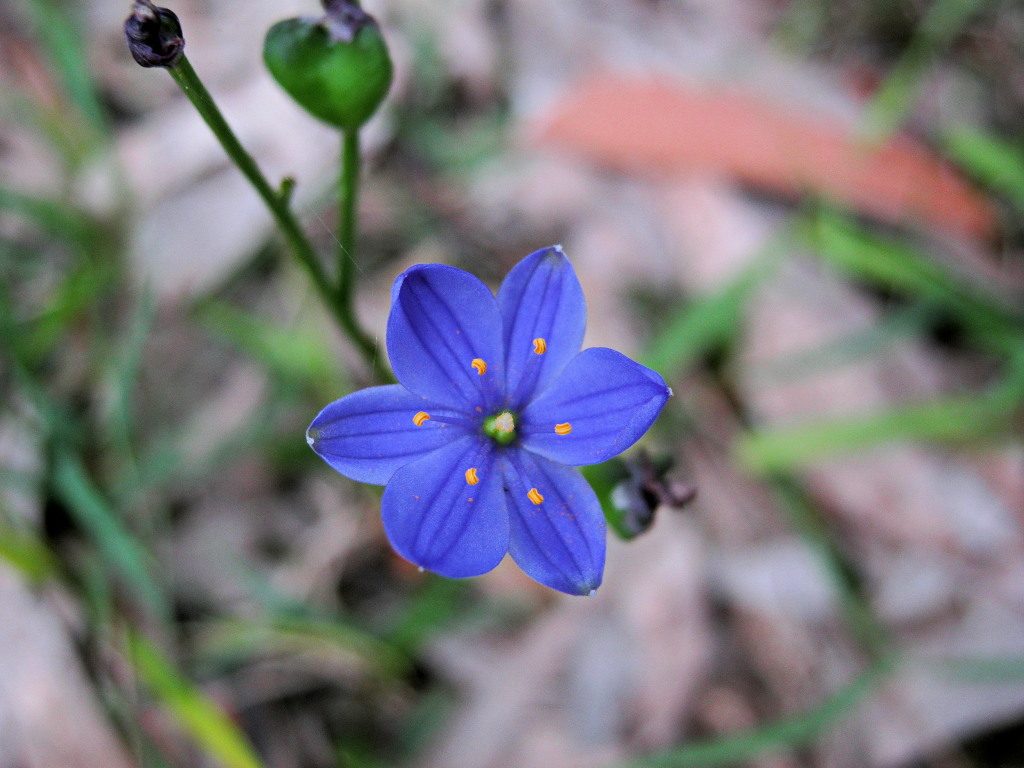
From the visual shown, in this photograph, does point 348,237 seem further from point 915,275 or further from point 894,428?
point 915,275

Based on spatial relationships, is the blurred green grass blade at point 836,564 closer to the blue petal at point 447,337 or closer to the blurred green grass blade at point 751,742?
the blurred green grass blade at point 751,742

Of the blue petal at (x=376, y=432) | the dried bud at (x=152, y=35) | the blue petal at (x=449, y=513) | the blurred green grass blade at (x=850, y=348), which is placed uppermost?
the dried bud at (x=152, y=35)

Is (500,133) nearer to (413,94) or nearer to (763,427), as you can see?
(413,94)

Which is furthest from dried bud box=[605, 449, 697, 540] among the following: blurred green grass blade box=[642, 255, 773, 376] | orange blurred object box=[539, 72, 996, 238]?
orange blurred object box=[539, 72, 996, 238]

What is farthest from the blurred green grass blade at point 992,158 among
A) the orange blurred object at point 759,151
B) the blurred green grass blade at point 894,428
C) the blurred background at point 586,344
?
the blurred green grass blade at point 894,428

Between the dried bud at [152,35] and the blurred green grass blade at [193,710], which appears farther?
the blurred green grass blade at [193,710]

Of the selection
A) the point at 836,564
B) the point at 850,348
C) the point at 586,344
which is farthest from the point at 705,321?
the point at 836,564

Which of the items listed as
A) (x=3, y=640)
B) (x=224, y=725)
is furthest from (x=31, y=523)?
(x=224, y=725)
